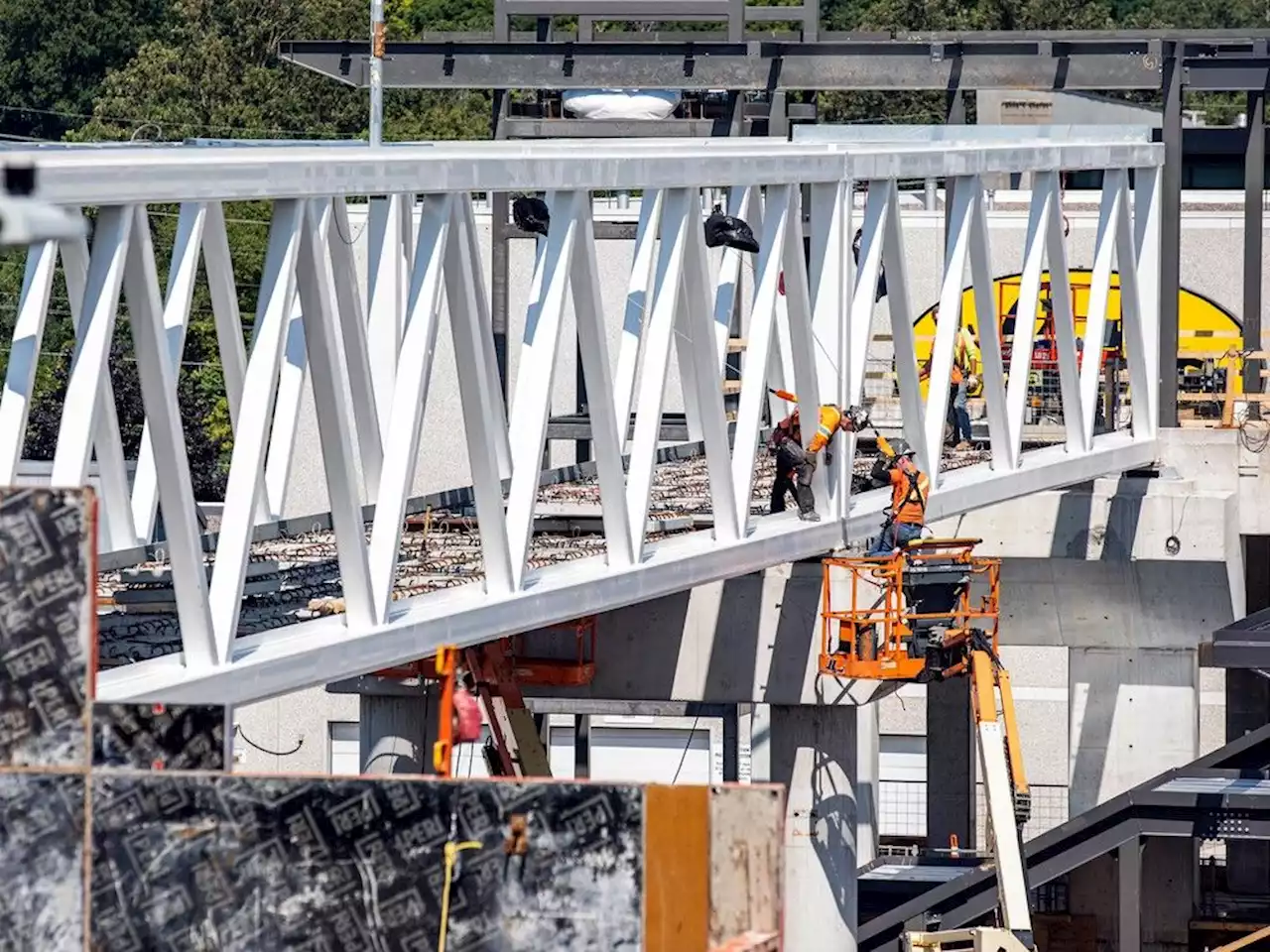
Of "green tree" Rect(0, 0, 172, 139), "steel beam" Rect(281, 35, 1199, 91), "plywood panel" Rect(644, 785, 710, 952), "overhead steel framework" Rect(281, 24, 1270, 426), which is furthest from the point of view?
"green tree" Rect(0, 0, 172, 139)

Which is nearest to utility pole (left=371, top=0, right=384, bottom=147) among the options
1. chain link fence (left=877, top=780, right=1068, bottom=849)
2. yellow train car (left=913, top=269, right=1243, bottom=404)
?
yellow train car (left=913, top=269, right=1243, bottom=404)

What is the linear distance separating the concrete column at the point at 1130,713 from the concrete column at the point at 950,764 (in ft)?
7.29

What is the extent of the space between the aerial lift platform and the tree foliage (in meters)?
45.0

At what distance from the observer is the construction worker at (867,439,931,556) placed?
26.4 m

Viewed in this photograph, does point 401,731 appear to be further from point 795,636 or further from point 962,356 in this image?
point 962,356

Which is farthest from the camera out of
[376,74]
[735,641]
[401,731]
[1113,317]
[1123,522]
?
[1113,317]

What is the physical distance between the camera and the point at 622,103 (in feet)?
131

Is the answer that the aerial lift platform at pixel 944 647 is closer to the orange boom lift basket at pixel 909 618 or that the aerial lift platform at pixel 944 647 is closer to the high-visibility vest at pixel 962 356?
the orange boom lift basket at pixel 909 618

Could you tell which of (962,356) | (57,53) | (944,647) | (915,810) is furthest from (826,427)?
(57,53)

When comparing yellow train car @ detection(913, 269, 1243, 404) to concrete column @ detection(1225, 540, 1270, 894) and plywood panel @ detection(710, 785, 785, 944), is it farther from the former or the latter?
plywood panel @ detection(710, 785, 785, 944)

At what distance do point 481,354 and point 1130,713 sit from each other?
1640 centimetres

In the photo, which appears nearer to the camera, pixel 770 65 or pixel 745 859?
pixel 745 859

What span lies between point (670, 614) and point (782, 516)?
3183 millimetres

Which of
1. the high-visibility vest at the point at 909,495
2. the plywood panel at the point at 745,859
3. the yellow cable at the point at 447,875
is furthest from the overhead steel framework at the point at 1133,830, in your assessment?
the yellow cable at the point at 447,875
